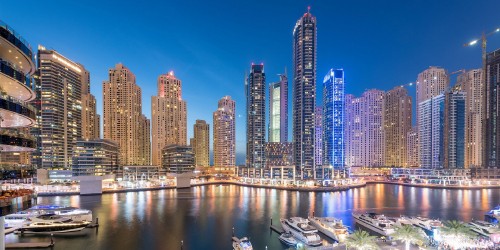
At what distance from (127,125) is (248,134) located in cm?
5760

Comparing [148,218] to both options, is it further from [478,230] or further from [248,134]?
[248,134]

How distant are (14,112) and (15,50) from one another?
2.22m

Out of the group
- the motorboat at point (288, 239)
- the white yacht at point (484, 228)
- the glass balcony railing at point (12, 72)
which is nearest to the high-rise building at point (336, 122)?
the white yacht at point (484, 228)

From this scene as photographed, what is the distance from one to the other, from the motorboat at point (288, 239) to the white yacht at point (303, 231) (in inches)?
24.1

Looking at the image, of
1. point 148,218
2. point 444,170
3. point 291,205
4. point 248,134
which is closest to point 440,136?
point 444,170

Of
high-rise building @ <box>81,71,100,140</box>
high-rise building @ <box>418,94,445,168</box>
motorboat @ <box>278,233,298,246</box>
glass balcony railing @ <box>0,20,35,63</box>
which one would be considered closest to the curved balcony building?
glass balcony railing @ <box>0,20,35,63</box>

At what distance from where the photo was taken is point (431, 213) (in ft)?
156

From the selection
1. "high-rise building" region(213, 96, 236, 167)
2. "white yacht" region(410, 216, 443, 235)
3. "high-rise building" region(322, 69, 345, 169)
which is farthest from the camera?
"high-rise building" region(213, 96, 236, 167)

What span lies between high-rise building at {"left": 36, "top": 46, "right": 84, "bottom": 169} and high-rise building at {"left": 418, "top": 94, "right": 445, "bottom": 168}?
132617mm

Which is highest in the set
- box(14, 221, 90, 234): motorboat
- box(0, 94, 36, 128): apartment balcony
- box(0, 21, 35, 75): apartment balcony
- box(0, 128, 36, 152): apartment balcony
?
box(0, 21, 35, 75): apartment balcony

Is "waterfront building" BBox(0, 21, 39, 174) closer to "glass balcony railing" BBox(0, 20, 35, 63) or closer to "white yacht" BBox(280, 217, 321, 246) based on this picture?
"glass balcony railing" BBox(0, 20, 35, 63)

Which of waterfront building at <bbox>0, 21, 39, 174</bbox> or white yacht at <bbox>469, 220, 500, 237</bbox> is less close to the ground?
waterfront building at <bbox>0, 21, 39, 174</bbox>

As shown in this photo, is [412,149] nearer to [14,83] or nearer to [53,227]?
[53,227]

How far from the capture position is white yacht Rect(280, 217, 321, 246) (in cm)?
2841
